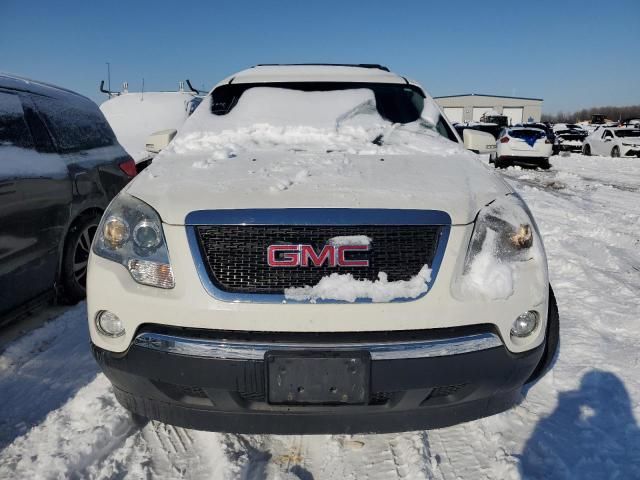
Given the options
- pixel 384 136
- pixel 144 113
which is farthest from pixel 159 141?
pixel 144 113

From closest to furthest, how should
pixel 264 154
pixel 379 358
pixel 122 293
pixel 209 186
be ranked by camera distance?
pixel 379 358
pixel 122 293
pixel 209 186
pixel 264 154

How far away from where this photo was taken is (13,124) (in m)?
3.13

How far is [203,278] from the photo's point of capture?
5.67ft

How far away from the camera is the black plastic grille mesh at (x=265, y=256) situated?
1.74 meters

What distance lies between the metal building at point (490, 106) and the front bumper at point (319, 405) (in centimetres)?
6444

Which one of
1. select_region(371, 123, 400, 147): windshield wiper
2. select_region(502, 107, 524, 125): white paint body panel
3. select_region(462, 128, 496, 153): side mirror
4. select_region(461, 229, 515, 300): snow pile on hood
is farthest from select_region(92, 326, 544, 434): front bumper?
select_region(502, 107, 524, 125): white paint body panel

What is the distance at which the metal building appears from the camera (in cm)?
6260

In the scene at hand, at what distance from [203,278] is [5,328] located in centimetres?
238

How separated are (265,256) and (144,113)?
812 cm

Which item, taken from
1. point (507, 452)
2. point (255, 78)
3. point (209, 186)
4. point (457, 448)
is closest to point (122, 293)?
point (209, 186)

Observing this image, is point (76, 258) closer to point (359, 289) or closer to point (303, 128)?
point (303, 128)

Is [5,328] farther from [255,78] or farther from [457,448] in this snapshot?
[457,448]

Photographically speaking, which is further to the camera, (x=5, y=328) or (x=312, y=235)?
(x=5, y=328)

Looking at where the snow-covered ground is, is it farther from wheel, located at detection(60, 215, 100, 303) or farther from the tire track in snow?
wheel, located at detection(60, 215, 100, 303)
